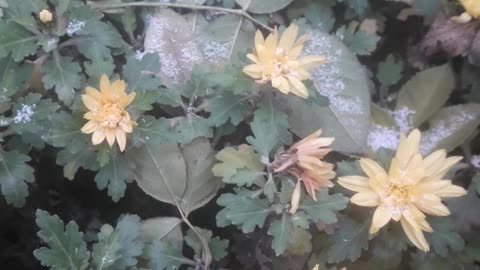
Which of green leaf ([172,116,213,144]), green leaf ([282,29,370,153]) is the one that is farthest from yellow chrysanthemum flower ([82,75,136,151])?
green leaf ([282,29,370,153])

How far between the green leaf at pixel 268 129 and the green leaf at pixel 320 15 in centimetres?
30

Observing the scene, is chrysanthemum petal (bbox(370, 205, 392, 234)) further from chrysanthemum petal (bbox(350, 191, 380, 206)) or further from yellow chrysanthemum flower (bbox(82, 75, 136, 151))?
yellow chrysanthemum flower (bbox(82, 75, 136, 151))

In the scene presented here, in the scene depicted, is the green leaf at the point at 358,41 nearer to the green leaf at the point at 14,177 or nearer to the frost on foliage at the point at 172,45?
the frost on foliage at the point at 172,45

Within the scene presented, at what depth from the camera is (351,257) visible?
134 centimetres

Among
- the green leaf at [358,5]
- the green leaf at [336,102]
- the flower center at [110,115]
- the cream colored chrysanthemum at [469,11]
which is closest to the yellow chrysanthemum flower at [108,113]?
the flower center at [110,115]

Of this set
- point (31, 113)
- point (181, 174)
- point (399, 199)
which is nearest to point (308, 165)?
point (399, 199)

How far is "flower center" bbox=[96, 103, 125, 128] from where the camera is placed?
49.1 inches

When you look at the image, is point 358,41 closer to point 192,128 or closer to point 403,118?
point 403,118

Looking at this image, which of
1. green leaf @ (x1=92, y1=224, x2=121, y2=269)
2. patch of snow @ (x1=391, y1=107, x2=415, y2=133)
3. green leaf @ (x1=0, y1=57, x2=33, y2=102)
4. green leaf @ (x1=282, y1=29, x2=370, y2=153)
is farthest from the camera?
patch of snow @ (x1=391, y1=107, x2=415, y2=133)

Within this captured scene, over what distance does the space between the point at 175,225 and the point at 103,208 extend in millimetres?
208

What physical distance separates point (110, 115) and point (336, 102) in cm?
49

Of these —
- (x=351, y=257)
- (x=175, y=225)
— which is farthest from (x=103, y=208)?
(x=351, y=257)

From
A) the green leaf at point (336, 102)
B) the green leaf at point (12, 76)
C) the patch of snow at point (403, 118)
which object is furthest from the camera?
the patch of snow at point (403, 118)

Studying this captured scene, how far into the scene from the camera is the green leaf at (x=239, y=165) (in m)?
1.29
